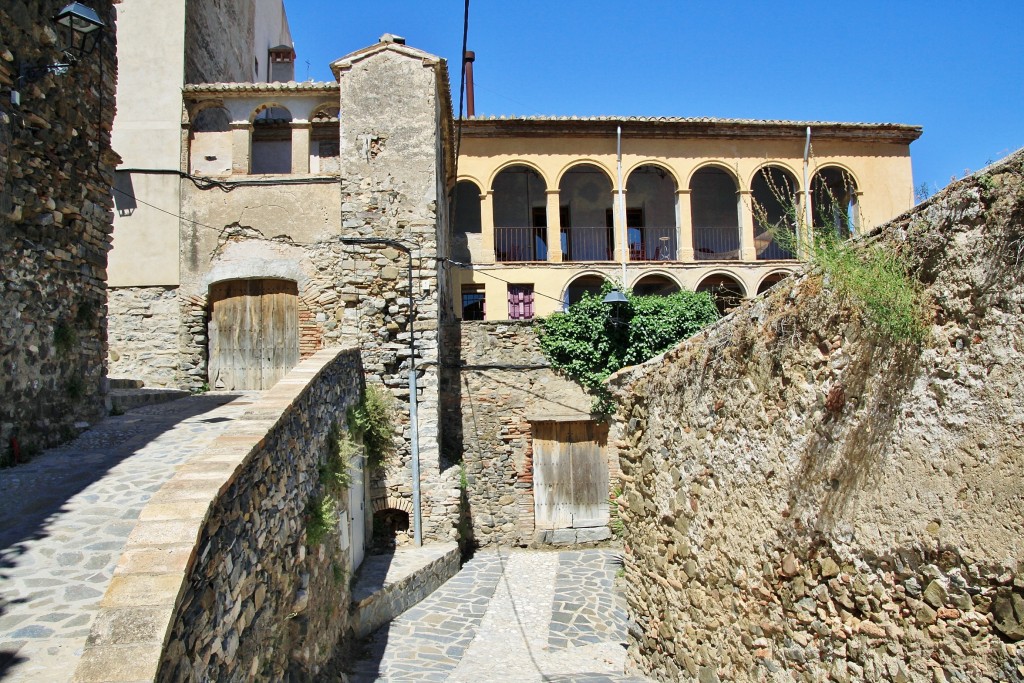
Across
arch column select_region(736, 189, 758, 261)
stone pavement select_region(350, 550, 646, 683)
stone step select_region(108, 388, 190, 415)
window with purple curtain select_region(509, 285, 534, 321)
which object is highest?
arch column select_region(736, 189, 758, 261)

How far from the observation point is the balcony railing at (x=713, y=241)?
62.1 feet

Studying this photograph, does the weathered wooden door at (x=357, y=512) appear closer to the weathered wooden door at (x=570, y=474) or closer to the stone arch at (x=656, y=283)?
the weathered wooden door at (x=570, y=474)

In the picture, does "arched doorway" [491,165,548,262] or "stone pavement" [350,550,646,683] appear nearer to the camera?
"stone pavement" [350,550,646,683]

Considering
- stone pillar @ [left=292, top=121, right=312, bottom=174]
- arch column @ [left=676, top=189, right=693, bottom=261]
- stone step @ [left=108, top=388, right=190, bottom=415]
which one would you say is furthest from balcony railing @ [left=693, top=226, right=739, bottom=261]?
stone step @ [left=108, top=388, right=190, bottom=415]

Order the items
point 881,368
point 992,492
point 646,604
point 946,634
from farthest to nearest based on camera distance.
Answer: point 646,604 → point 881,368 → point 946,634 → point 992,492

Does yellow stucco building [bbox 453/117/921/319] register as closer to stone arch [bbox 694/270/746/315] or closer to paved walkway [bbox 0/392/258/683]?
stone arch [bbox 694/270/746/315]

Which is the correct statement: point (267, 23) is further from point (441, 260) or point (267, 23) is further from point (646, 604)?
point (646, 604)

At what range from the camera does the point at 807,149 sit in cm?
1741

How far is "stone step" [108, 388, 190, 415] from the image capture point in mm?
→ 7996

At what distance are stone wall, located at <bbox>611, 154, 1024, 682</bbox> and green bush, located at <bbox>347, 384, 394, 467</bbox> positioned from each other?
5.33 m

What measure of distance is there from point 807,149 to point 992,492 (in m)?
16.7

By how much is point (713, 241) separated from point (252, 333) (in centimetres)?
1327

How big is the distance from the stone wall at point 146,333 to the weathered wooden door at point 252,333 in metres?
0.61

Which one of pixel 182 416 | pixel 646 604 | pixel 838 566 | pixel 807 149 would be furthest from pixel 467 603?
pixel 807 149
